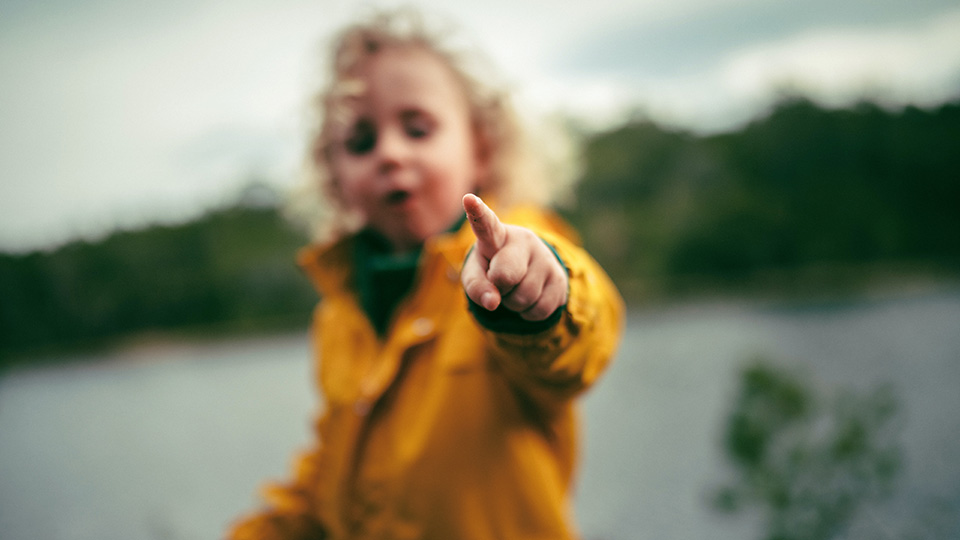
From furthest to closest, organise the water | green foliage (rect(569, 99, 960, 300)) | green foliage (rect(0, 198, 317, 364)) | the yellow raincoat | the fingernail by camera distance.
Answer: green foliage (rect(569, 99, 960, 300))
green foliage (rect(0, 198, 317, 364))
the water
the yellow raincoat
the fingernail

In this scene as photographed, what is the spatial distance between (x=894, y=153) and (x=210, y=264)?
996 cm

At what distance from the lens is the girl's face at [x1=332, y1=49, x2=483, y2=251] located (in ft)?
3.42

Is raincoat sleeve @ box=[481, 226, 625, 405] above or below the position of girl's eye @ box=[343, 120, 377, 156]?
below

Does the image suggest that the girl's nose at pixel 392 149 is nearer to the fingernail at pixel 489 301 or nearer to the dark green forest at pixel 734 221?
the fingernail at pixel 489 301

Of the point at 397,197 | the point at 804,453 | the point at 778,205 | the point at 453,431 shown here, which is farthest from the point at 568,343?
the point at 778,205

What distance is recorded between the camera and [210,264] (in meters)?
6.70

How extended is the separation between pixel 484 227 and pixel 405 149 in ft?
1.81

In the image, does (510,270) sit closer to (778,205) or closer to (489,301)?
(489,301)

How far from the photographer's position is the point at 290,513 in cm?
123

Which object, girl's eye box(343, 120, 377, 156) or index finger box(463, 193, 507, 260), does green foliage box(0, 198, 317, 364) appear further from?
index finger box(463, 193, 507, 260)

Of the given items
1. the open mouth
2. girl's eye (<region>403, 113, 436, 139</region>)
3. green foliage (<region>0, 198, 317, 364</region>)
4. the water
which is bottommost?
the water

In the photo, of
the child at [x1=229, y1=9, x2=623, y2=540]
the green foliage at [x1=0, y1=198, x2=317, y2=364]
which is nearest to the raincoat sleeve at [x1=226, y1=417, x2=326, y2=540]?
the child at [x1=229, y1=9, x2=623, y2=540]

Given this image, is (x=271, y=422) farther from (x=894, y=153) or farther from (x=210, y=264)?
(x=894, y=153)

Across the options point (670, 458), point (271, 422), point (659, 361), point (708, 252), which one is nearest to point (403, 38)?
point (670, 458)
